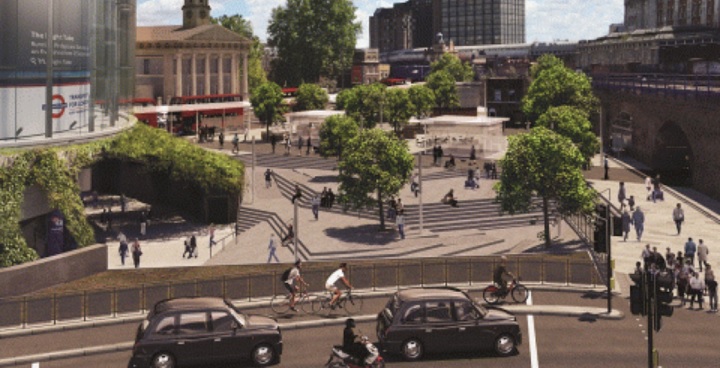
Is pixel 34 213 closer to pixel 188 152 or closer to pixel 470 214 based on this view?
pixel 188 152

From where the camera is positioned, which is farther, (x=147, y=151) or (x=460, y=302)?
(x=147, y=151)

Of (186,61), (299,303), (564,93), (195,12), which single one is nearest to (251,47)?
(195,12)

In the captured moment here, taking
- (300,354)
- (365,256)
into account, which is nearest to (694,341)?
(300,354)

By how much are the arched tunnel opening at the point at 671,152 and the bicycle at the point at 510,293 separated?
44.9 meters

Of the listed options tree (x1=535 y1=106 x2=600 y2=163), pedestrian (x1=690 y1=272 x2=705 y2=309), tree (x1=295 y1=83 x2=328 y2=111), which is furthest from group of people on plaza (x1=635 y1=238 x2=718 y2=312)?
tree (x1=295 y1=83 x2=328 y2=111)

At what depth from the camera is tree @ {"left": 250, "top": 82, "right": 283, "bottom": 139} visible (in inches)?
4085

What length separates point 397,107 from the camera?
99.9m

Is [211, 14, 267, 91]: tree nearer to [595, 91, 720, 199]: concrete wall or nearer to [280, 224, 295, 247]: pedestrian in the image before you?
[595, 91, 720, 199]: concrete wall

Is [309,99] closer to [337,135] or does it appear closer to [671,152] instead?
[337,135]

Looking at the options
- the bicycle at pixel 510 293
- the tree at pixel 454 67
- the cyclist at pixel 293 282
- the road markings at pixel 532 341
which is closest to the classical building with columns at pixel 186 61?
the tree at pixel 454 67

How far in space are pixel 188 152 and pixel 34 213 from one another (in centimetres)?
1287

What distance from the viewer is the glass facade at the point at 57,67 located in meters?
41.7

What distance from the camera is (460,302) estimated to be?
23.6 meters

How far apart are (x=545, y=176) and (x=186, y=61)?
82.5 meters
